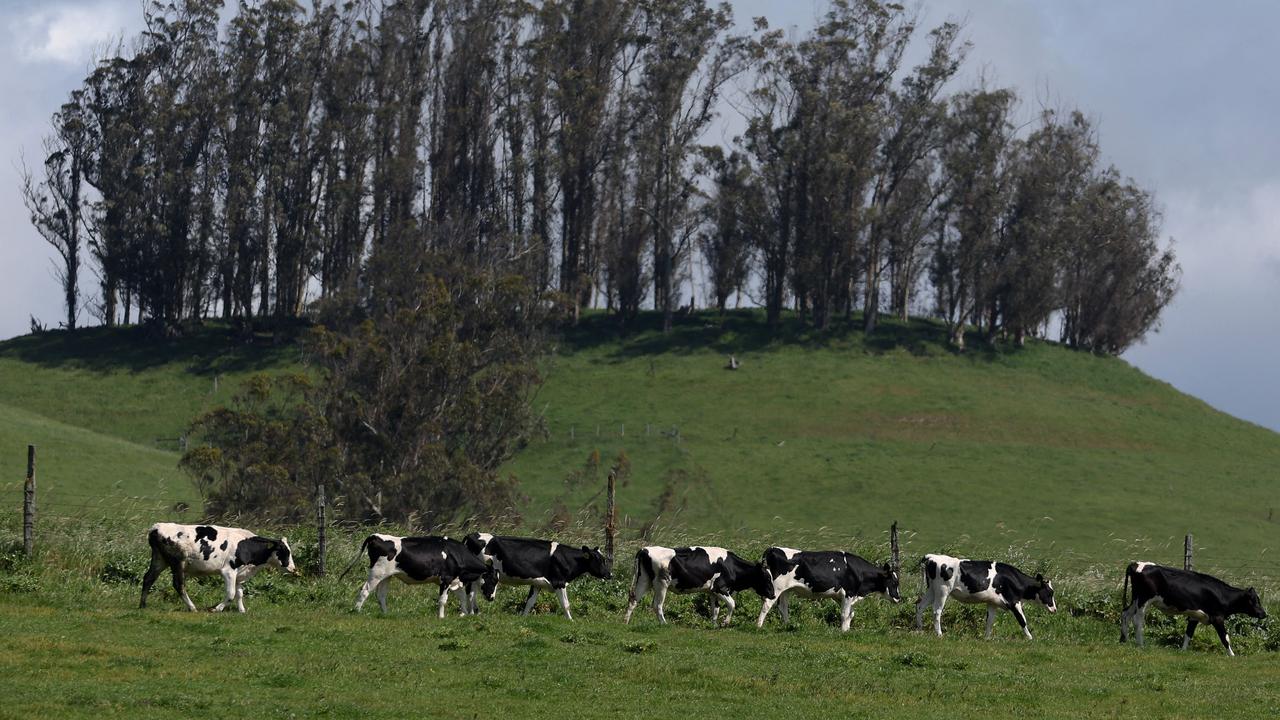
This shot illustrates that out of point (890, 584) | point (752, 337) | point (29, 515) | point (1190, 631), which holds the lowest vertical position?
point (1190, 631)

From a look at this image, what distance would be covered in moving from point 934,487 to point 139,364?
180 ft

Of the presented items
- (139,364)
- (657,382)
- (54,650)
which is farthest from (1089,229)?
(54,650)

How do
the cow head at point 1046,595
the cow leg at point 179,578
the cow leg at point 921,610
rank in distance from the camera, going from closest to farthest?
the cow leg at point 179,578, the cow leg at point 921,610, the cow head at point 1046,595

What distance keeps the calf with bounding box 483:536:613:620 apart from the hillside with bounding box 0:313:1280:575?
3072 cm

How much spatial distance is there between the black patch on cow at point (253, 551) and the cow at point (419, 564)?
66.5 inches

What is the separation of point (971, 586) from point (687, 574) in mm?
5056

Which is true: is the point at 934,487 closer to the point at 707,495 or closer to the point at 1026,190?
the point at 707,495

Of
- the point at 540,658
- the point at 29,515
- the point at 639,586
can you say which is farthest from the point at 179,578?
the point at 639,586

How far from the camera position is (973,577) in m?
25.9

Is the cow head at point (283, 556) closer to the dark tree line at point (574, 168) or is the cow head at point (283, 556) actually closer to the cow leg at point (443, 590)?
the cow leg at point (443, 590)

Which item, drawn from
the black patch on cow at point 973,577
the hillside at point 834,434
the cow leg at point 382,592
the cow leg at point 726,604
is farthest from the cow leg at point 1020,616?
the hillside at point 834,434

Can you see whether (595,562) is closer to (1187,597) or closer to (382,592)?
(382,592)

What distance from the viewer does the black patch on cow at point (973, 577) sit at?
25859 millimetres

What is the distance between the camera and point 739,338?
336 ft
